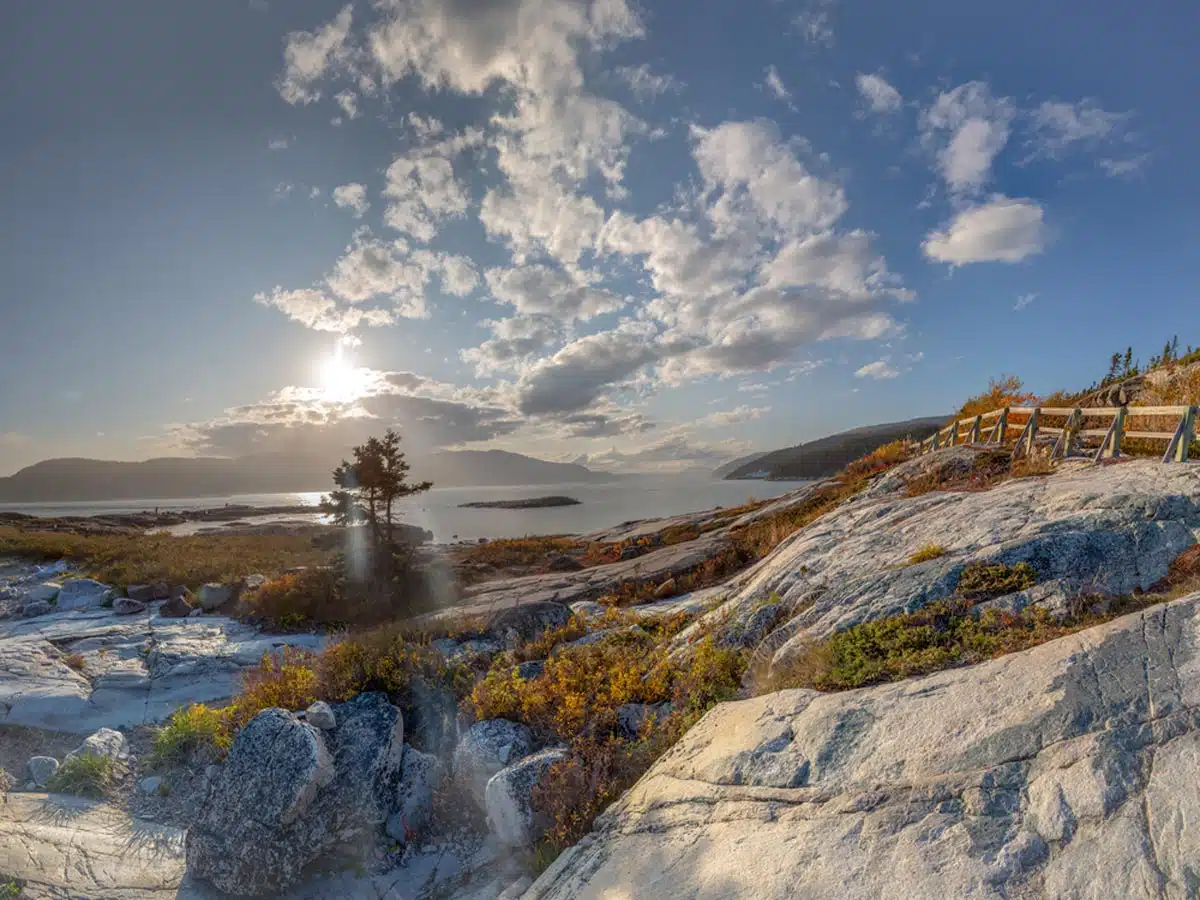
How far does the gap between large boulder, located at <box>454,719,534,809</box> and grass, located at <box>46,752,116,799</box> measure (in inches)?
243

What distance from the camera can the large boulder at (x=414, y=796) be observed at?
725 cm

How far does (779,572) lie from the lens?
1199cm

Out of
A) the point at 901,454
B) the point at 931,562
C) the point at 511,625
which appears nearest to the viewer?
the point at 931,562

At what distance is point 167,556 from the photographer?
2886 cm

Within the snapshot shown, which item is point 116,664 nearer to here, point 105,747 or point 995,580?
point 105,747

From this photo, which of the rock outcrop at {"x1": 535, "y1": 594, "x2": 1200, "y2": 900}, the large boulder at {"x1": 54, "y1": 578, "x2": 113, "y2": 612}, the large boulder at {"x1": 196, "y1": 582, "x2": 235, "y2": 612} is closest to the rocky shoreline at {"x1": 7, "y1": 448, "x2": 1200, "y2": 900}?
the rock outcrop at {"x1": 535, "y1": 594, "x2": 1200, "y2": 900}

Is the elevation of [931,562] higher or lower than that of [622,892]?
higher

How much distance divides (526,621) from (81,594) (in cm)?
2155

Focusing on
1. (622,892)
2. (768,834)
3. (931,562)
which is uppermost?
(931,562)

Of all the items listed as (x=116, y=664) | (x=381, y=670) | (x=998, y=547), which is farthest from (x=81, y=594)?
(x=998, y=547)

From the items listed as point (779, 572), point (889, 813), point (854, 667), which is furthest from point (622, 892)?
point (779, 572)

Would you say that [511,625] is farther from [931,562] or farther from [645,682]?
[931,562]

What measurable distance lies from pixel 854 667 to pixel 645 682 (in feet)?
11.9

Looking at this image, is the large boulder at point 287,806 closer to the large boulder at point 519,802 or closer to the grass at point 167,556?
the large boulder at point 519,802
